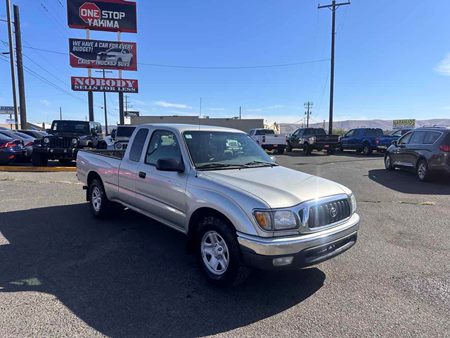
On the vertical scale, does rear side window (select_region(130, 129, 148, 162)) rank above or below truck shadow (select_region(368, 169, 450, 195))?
above

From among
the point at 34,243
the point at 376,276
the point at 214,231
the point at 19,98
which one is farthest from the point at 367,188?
the point at 19,98

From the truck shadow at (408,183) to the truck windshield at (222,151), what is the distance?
6.53m

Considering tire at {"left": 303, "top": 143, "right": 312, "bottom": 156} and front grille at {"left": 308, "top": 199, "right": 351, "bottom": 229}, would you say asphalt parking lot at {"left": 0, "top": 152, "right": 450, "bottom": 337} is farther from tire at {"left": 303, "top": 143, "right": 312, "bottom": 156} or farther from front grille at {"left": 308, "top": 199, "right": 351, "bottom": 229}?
tire at {"left": 303, "top": 143, "right": 312, "bottom": 156}

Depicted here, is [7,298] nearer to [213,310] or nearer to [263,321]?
[213,310]

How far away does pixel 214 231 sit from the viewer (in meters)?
3.83

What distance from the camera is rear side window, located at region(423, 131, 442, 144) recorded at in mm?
11211

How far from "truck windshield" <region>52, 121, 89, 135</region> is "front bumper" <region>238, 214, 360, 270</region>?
538 inches

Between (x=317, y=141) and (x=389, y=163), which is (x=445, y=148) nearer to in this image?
(x=389, y=163)

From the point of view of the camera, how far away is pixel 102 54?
28484mm

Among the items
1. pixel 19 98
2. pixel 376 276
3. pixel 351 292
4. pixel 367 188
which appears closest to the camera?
pixel 351 292

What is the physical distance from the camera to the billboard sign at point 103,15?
27.4 meters

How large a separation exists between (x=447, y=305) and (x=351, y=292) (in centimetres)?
91

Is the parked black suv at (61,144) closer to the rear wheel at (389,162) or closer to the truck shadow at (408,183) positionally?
the truck shadow at (408,183)

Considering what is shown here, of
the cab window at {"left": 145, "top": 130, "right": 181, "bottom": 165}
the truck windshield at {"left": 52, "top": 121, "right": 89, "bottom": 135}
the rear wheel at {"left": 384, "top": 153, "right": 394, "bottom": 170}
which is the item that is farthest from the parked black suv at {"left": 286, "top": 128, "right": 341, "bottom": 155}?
the cab window at {"left": 145, "top": 130, "right": 181, "bottom": 165}
